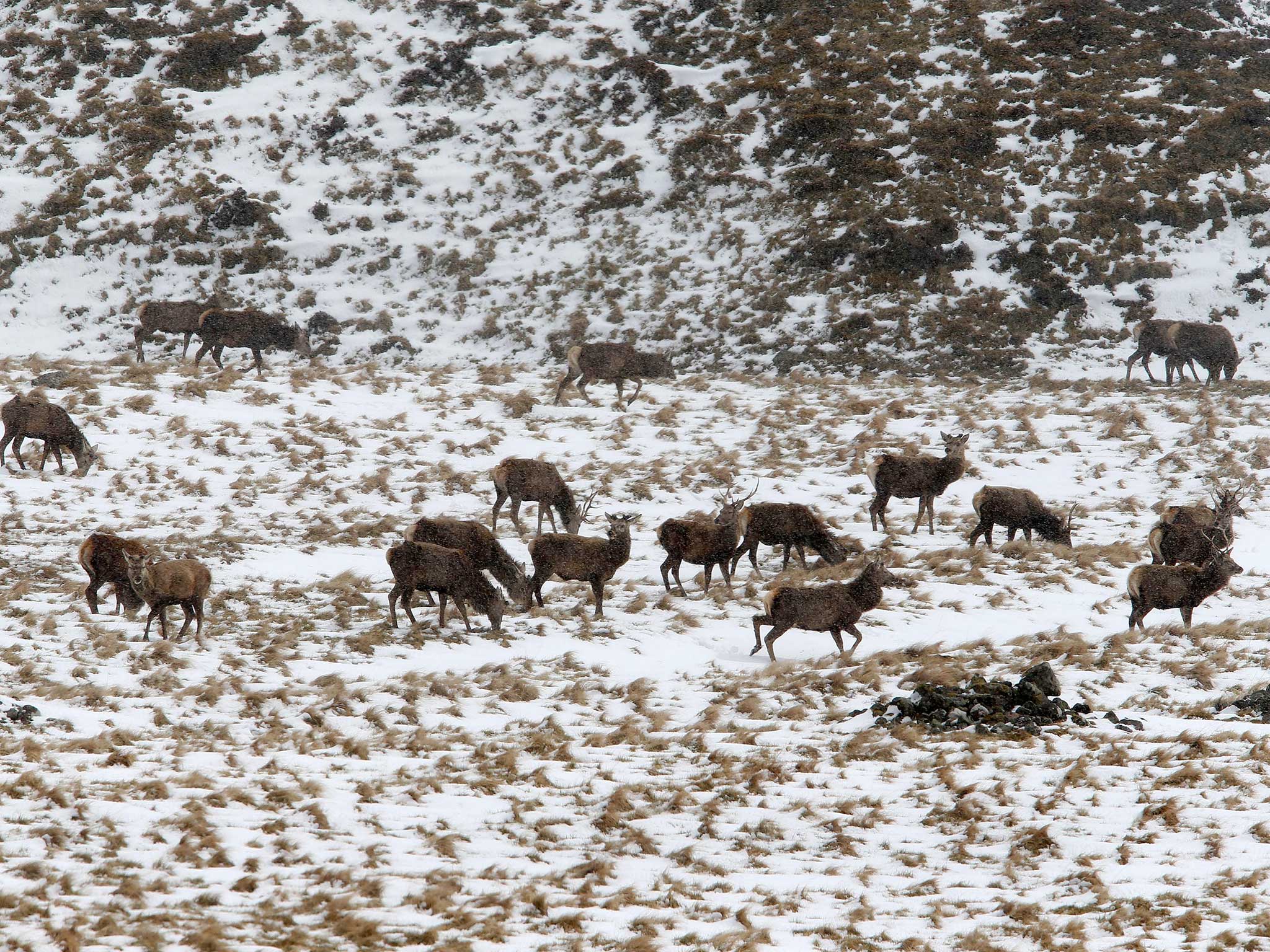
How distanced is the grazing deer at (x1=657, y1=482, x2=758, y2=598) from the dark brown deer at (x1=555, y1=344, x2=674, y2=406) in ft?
35.4

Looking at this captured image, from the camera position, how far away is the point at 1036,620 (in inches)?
618

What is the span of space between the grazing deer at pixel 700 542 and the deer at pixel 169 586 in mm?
6310

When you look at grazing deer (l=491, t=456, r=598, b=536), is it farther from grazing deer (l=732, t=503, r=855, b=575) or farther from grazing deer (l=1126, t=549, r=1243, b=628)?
grazing deer (l=1126, t=549, r=1243, b=628)

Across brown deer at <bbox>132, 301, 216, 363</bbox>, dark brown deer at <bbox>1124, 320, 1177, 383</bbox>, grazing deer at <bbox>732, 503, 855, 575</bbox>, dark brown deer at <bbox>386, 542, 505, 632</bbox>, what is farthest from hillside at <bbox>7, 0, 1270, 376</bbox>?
dark brown deer at <bbox>386, 542, 505, 632</bbox>

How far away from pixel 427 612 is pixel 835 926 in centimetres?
923

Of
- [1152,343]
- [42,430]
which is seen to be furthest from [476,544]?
[1152,343]

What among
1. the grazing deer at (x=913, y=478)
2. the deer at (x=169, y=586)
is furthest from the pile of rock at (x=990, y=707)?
the deer at (x=169, y=586)

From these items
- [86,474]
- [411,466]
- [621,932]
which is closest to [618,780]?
[621,932]

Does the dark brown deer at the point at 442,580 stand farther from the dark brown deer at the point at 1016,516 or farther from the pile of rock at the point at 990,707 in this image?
the dark brown deer at the point at 1016,516

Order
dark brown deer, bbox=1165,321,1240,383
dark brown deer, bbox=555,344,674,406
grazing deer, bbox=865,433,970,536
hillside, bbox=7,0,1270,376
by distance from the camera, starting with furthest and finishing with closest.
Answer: hillside, bbox=7,0,1270,376
dark brown deer, bbox=1165,321,1240,383
dark brown deer, bbox=555,344,674,406
grazing deer, bbox=865,433,970,536

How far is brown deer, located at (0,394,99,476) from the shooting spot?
20.6 m

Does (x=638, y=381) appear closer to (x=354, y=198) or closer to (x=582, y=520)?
(x=582, y=520)

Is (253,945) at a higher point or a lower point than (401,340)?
lower

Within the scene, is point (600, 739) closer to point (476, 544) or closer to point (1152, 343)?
point (476, 544)
